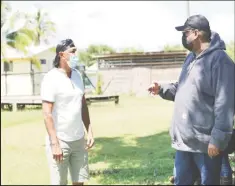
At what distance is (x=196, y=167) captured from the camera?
9.68 feet

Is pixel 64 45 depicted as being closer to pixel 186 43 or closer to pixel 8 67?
pixel 186 43

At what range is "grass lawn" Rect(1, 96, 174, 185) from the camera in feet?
26.8

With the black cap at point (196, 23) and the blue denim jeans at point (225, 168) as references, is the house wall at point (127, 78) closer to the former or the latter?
the blue denim jeans at point (225, 168)

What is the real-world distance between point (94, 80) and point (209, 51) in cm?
2641

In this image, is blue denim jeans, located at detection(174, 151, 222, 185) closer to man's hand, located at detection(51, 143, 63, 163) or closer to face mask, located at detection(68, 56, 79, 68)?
face mask, located at detection(68, 56, 79, 68)

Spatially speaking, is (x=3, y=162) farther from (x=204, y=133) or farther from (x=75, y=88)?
(x=204, y=133)

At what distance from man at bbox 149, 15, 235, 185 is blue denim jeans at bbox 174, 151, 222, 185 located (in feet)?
0.38

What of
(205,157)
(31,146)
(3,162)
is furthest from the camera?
(31,146)

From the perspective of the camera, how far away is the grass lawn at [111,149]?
26.8ft

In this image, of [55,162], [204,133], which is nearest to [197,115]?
[204,133]

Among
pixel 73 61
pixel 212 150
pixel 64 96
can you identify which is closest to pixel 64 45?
pixel 73 61

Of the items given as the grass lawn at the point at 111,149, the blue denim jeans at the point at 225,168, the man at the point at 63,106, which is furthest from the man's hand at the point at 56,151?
the grass lawn at the point at 111,149

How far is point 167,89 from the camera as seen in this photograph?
9.30 feet

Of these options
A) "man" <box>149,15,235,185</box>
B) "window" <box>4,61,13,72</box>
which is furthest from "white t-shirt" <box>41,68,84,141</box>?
"window" <box>4,61,13,72</box>
